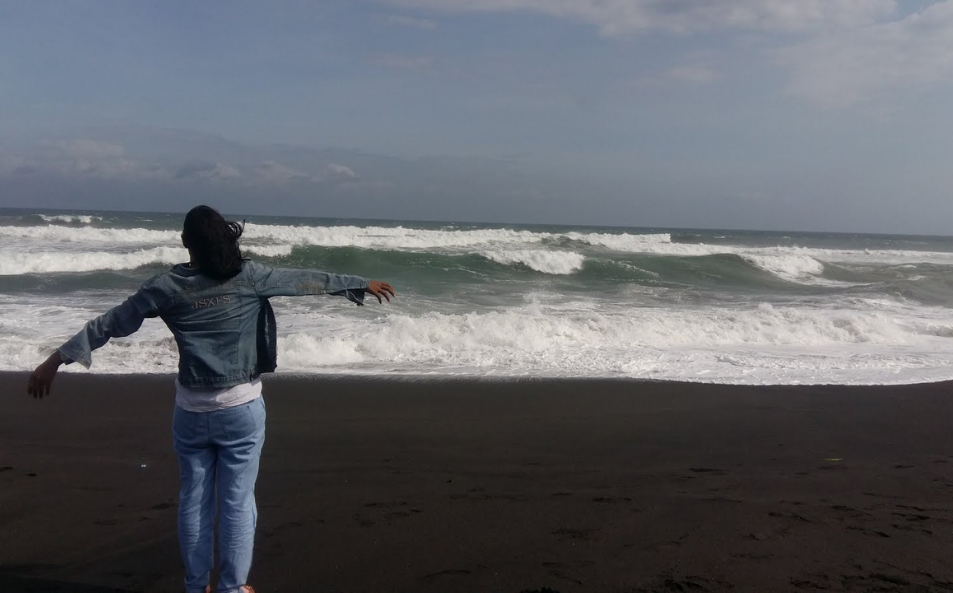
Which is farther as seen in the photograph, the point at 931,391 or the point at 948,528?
the point at 931,391

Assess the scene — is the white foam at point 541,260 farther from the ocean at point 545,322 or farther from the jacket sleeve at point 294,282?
the jacket sleeve at point 294,282

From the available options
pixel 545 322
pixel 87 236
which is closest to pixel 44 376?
pixel 545 322

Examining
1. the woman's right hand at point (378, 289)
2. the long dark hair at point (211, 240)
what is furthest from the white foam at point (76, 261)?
the woman's right hand at point (378, 289)

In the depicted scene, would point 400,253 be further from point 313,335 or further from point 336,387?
point 336,387

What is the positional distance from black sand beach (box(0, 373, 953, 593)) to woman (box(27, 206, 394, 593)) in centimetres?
63

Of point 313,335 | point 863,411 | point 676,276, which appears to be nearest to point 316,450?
point 313,335

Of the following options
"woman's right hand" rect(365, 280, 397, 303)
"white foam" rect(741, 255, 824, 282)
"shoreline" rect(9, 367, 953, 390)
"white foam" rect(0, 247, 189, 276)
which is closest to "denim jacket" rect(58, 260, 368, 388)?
"woman's right hand" rect(365, 280, 397, 303)

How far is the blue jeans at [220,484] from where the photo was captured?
2.64 m

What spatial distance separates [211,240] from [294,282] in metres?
0.37

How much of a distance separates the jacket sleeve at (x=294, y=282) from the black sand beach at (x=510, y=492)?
142 centimetres

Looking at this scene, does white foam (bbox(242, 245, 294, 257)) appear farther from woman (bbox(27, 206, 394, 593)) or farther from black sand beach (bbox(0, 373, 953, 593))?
woman (bbox(27, 206, 394, 593))

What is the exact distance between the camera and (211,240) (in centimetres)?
257

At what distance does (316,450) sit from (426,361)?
11.8 feet

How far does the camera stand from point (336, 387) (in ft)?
23.5
